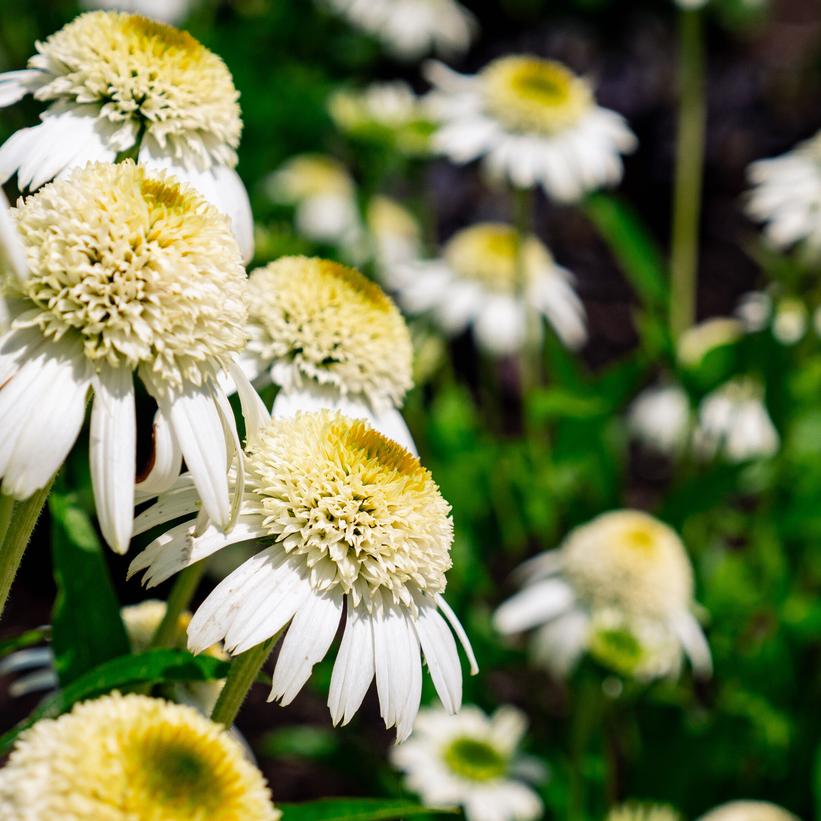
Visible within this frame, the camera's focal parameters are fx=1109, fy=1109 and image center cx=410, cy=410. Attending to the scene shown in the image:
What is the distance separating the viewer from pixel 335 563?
68 cm

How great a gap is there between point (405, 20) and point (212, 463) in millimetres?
2695

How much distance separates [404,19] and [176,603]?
2.59 metres

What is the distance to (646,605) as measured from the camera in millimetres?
1607

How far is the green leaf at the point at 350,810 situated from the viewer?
2.16 feet

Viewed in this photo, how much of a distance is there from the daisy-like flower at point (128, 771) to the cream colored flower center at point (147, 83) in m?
0.42

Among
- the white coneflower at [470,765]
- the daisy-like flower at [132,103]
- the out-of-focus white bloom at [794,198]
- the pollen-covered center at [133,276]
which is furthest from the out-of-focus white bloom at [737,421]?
the pollen-covered center at [133,276]

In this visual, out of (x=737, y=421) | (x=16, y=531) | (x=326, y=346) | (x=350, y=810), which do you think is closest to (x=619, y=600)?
(x=737, y=421)

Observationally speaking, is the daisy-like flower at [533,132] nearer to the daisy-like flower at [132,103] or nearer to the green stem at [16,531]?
the daisy-like flower at [132,103]

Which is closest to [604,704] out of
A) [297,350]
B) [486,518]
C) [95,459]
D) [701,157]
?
[486,518]

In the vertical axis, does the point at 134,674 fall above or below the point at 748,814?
above

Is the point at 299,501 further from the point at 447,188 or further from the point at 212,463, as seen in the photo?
the point at 447,188

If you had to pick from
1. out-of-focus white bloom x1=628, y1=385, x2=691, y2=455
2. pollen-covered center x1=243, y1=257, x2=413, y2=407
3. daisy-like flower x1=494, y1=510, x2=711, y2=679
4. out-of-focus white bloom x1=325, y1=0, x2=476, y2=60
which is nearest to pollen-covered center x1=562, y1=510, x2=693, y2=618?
daisy-like flower x1=494, y1=510, x2=711, y2=679

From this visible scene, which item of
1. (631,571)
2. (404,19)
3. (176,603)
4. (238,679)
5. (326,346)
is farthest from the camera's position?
(404,19)

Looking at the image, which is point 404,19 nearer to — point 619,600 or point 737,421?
point 737,421
